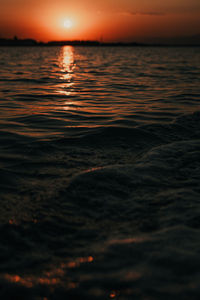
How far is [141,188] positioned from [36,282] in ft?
5.47

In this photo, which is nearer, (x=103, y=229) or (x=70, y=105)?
(x=103, y=229)

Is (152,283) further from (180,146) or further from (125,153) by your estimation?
(180,146)

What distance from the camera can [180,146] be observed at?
15.1 feet

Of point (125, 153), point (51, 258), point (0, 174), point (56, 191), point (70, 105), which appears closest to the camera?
point (51, 258)

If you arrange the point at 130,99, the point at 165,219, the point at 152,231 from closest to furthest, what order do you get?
the point at 152,231
the point at 165,219
the point at 130,99

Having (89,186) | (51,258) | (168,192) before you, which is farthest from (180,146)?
(51,258)

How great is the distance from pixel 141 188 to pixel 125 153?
133cm

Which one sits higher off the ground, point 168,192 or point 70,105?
point 70,105

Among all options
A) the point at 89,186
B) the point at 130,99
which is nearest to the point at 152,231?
the point at 89,186

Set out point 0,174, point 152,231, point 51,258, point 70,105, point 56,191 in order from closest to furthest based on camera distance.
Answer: point 51,258 → point 152,231 → point 56,191 → point 0,174 → point 70,105

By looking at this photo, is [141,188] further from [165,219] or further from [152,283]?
[152,283]

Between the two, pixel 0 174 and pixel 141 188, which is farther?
pixel 0 174

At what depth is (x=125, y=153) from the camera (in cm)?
442

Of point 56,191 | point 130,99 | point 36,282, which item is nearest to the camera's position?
point 36,282
